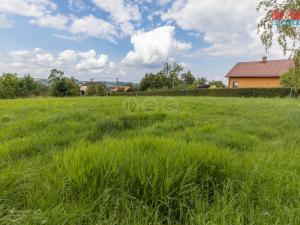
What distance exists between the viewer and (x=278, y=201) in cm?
173

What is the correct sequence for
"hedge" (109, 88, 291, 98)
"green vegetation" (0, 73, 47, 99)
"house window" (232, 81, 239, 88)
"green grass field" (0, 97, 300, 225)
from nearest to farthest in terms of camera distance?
"green grass field" (0, 97, 300, 225) < "hedge" (109, 88, 291, 98) < "house window" (232, 81, 239, 88) < "green vegetation" (0, 73, 47, 99)

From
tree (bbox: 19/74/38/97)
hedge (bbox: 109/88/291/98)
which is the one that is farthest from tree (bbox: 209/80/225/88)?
tree (bbox: 19/74/38/97)

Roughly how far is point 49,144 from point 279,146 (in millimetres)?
3778

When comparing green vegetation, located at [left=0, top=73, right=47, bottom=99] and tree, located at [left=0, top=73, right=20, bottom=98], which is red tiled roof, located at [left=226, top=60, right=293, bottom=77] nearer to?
green vegetation, located at [left=0, top=73, right=47, bottom=99]

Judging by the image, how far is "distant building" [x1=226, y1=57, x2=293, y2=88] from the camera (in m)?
31.6

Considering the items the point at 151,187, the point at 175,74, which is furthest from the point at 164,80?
the point at 151,187

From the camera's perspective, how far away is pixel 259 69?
111 feet

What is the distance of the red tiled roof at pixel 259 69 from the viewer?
31.6 meters

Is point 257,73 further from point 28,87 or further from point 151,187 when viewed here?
point 28,87

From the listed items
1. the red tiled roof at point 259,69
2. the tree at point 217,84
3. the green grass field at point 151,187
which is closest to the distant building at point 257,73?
the red tiled roof at point 259,69

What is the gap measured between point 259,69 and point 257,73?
1128 millimetres

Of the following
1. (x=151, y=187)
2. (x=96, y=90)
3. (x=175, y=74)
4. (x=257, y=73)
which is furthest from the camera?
(x=175, y=74)

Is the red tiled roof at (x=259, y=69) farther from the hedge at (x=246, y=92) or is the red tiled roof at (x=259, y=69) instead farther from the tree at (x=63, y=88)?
the tree at (x=63, y=88)

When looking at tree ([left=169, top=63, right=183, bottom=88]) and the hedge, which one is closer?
the hedge
